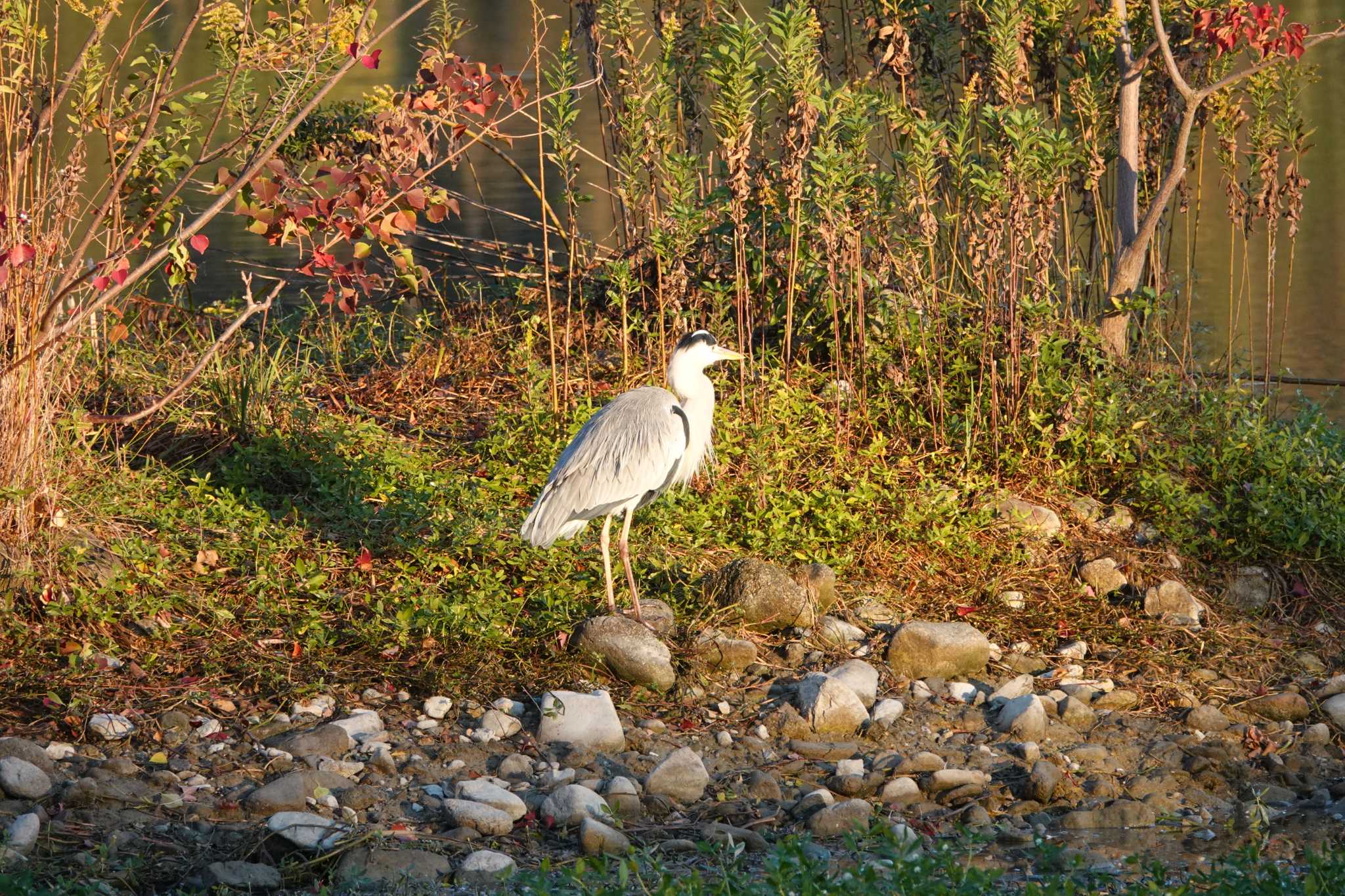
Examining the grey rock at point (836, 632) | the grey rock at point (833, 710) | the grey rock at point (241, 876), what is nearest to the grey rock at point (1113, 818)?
the grey rock at point (833, 710)

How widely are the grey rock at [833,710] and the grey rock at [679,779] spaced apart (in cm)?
50

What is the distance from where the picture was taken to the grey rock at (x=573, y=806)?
136 inches

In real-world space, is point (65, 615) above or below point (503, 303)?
below

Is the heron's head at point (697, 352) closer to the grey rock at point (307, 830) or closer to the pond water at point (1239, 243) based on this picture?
the pond water at point (1239, 243)

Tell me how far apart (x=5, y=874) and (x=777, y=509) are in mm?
2939

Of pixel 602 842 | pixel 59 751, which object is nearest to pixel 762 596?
pixel 602 842

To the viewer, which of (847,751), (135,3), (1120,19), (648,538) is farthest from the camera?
(135,3)

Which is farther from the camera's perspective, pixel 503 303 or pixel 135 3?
pixel 135 3

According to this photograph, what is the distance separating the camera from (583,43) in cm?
679

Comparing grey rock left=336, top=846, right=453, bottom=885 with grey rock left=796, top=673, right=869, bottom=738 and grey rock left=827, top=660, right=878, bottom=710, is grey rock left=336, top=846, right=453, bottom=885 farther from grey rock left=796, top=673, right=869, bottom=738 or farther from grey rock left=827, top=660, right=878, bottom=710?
grey rock left=827, top=660, right=878, bottom=710

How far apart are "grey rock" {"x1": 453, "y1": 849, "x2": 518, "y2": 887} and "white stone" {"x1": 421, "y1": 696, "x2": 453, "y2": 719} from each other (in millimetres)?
882

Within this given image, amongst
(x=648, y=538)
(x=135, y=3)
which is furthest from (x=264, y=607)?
(x=135, y=3)

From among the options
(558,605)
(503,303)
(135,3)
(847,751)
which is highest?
(135,3)

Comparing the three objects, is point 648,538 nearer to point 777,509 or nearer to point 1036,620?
point 777,509
